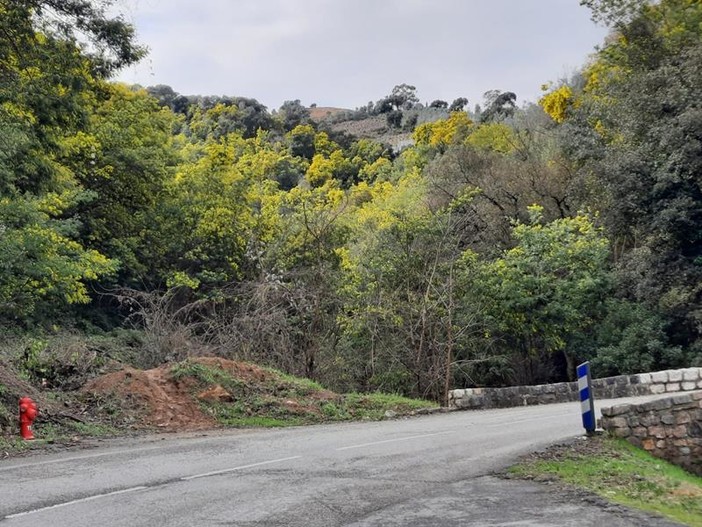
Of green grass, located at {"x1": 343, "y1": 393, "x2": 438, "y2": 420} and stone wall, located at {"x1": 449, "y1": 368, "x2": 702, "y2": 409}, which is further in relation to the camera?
stone wall, located at {"x1": 449, "y1": 368, "x2": 702, "y2": 409}

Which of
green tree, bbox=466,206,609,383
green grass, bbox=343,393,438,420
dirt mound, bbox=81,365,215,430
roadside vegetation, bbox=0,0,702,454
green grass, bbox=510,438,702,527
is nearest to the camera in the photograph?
green grass, bbox=510,438,702,527

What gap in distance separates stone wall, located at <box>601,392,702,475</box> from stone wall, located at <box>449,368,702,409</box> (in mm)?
6517

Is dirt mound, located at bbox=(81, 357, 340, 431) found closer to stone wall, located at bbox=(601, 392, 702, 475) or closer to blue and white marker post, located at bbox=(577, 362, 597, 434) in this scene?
blue and white marker post, located at bbox=(577, 362, 597, 434)

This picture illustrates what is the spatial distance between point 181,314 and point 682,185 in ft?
56.0

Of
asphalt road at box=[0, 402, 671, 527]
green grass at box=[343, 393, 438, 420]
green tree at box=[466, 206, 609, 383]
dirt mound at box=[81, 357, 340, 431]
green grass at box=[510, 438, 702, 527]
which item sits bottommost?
green grass at box=[510, 438, 702, 527]

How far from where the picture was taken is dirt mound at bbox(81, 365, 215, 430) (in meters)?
14.0

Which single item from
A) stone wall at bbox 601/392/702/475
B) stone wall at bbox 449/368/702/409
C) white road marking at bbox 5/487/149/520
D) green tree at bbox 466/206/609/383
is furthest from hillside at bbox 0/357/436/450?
green tree at bbox 466/206/609/383

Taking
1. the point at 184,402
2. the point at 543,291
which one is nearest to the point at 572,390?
the point at 543,291

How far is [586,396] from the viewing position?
1119 cm

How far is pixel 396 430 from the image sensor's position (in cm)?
1336

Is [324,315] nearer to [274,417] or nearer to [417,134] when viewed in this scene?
[274,417]

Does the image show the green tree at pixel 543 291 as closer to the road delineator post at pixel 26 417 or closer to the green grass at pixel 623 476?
the green grass at pixel 623 476

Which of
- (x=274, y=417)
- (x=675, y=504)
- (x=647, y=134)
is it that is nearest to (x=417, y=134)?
(x=647, y=134)

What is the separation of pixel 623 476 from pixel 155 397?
30.7 ft
